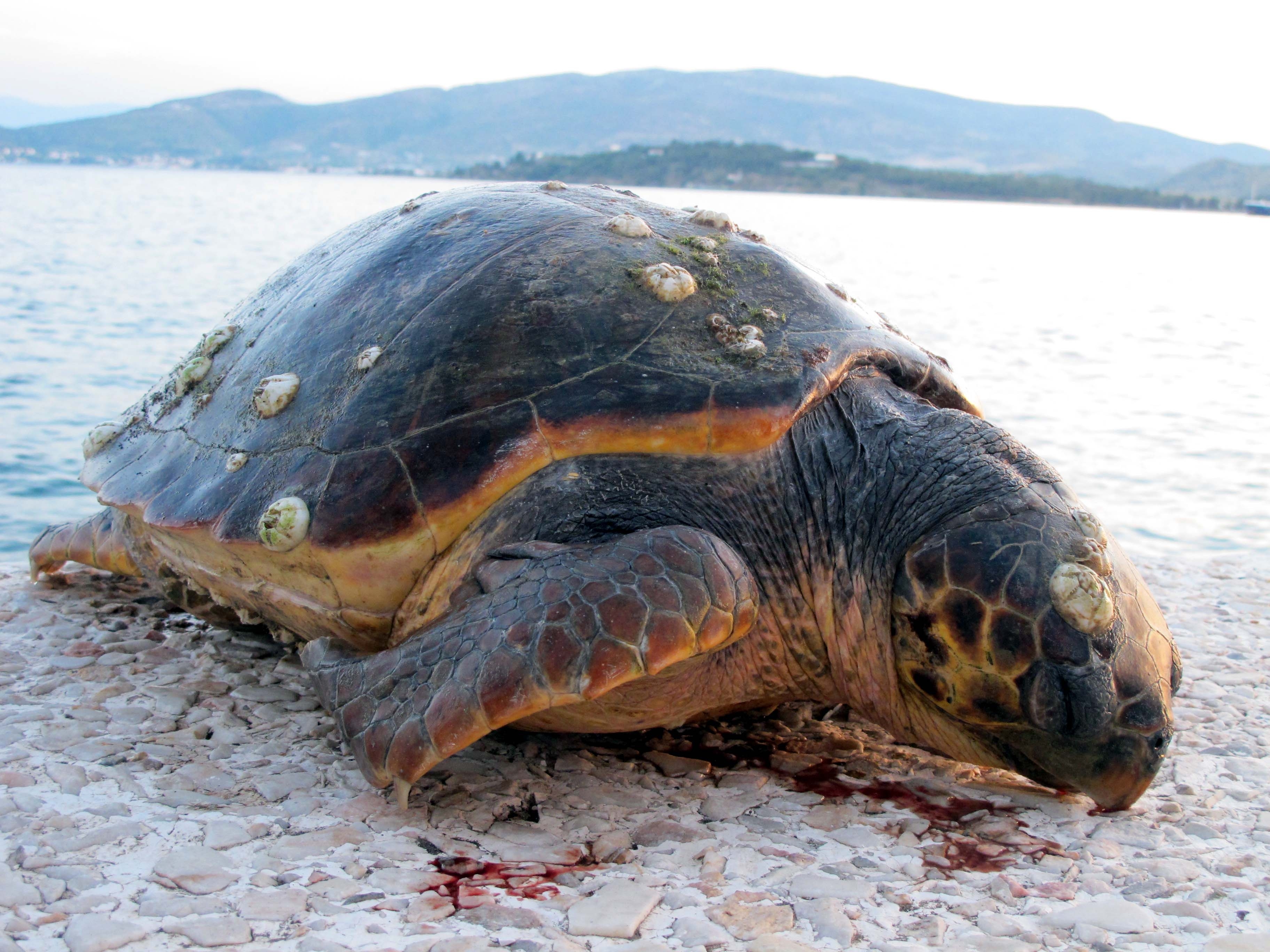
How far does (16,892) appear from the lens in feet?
6.83

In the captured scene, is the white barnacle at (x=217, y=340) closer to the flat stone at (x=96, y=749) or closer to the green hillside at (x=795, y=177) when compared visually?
the flat stone at (x=96, y=749)

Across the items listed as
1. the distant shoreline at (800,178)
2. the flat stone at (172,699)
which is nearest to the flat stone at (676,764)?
the flat stone at (172,699)

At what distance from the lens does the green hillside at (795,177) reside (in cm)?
6450

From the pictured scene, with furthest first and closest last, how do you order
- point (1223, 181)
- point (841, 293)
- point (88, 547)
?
point (1223, 181) → point (88, 547) → point (841, 293)

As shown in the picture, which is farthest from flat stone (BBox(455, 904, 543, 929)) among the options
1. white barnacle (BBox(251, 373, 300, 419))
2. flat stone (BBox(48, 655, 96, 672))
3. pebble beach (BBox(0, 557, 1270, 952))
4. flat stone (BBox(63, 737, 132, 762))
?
flat stone (BBox(48, 655, 96, 672))

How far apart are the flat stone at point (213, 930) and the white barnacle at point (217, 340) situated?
7.96 feet

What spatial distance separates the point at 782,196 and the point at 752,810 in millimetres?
83233

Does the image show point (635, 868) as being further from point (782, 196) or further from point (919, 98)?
point (919, 98)

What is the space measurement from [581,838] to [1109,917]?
4.00 ft

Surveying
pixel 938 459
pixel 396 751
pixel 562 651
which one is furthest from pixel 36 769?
pixel 938 459

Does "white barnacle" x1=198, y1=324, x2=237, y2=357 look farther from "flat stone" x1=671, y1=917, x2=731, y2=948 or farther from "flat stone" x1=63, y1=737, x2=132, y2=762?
"flat stone" x1=671, y1=917, x2=731, y2=948

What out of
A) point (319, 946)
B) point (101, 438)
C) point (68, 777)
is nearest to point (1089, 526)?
point (319, 946)

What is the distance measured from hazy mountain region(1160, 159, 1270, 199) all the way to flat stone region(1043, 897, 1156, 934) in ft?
275

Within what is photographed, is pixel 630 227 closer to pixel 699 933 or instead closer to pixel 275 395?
pixel 275 395
